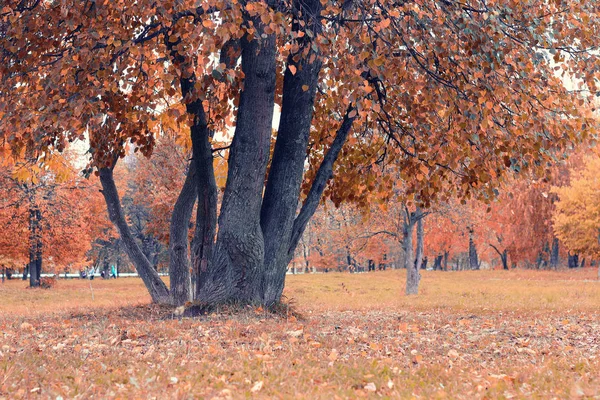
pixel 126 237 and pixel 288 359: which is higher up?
pixel 126 237

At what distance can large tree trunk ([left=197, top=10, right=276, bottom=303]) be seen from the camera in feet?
32.2

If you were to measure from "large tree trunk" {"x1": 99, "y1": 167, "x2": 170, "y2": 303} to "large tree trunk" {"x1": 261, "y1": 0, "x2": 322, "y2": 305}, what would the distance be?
4.67m

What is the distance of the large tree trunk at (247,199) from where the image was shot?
32.2 ft

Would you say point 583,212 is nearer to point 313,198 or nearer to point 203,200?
point 313,198

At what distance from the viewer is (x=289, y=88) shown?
10.4 metres

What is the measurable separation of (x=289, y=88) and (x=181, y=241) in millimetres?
4904

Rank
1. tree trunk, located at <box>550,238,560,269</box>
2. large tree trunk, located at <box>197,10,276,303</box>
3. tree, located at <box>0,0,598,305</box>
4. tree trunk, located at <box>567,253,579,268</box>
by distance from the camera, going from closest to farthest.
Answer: tree, located at <box>0,0,598,305</box>
large tree trunk, located at <box>197,10,276,303</box>
tree trunk, located at <box>550,238,560,269</box>
tree trunk, located at <box>567,253,579,268</box>

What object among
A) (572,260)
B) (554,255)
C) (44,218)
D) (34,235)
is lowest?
(572,260)

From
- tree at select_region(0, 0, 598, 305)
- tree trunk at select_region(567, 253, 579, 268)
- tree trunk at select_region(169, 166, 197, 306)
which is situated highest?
tree at select_region(0, 0, 598, 305)

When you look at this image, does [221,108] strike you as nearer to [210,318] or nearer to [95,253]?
[210,318]

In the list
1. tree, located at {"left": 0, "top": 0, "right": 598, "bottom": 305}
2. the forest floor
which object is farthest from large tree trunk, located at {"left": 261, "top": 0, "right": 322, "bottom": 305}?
the forest floor

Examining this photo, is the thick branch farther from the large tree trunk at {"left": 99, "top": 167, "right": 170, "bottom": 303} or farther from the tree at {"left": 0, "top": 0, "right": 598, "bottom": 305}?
the large tree trunk at {"left": 99, "top": 167, "right": 170, "bottom": 303}

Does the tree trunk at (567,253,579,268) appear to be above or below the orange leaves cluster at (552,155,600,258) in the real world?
below

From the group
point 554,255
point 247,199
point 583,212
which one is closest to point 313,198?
point 247,199
